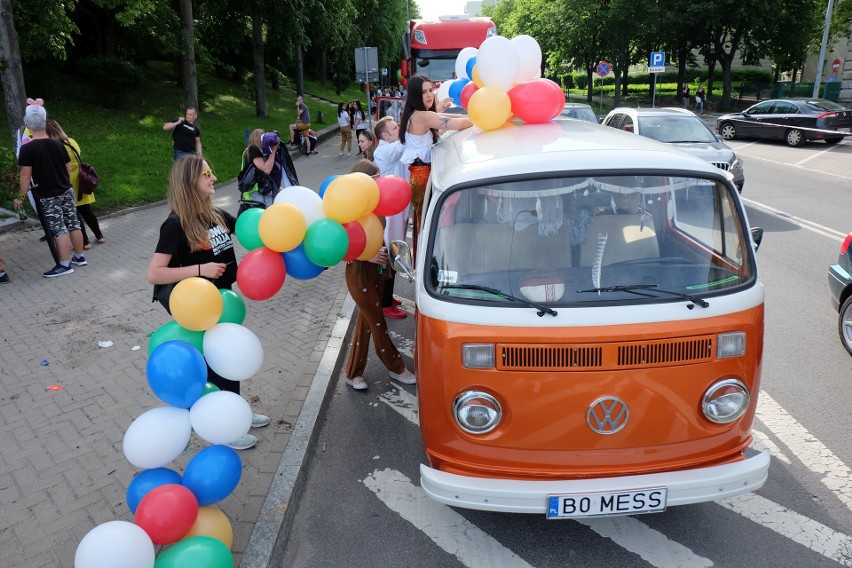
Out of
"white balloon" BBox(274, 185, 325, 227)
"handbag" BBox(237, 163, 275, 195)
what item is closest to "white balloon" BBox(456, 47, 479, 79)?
"handbag" BBox(237, 163, 275, 195)

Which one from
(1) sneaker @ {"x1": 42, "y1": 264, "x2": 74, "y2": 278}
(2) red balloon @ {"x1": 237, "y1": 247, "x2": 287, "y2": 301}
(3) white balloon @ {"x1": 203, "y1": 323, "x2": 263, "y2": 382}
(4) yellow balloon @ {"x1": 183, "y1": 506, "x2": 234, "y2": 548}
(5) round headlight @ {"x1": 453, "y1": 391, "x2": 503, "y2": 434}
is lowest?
(1) sneaker @ {"x1": 42, "y1": 264, "x2": 74, "y2": 278}

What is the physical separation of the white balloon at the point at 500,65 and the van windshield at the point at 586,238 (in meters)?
2.28

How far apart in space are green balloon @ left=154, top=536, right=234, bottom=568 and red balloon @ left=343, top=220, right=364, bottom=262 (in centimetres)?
209

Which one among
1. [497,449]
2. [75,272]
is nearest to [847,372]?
[497,449]

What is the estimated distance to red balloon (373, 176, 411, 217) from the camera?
15.8 feet

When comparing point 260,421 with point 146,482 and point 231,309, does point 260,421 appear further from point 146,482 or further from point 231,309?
point 146,482

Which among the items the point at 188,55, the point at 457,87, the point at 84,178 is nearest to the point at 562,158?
the point at 457,87

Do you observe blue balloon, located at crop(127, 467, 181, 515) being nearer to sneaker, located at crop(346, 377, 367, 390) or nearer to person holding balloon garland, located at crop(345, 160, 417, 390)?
person holding balloon garland, located at crop(345, 160, 417, 390)

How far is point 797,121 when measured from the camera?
75.3ft

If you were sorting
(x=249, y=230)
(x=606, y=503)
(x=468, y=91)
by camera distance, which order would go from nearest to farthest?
(x=606, y=503) → (x=249, y=230) → (x=468, y=91)

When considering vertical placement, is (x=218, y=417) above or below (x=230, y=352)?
below

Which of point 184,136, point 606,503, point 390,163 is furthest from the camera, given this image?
point 184,136

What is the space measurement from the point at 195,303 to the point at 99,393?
7.74 feet

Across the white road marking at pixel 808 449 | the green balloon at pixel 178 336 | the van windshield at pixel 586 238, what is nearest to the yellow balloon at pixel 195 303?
the green balloon at pixel 178 336
